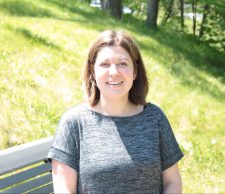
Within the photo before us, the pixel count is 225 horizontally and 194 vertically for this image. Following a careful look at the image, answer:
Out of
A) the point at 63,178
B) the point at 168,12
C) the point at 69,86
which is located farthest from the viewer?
the point at 168,12

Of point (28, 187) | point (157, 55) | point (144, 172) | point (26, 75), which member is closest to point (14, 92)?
point (26, 75)

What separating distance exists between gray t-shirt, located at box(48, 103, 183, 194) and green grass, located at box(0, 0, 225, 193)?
1.66 metres

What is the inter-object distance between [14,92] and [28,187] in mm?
2275

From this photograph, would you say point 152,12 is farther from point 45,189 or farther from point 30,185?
point 30,185

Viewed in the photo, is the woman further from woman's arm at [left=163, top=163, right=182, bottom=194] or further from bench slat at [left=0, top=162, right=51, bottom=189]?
bench slat at [left=0, top=162, right=51, bottom=189]

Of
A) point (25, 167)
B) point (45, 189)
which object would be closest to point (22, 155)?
point (25, 167)

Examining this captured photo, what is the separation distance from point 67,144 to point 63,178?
7.6 inches

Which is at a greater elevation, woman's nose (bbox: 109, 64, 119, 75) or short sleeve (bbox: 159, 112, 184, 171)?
woman's nose (bbox: 109, 64, 119, 75)

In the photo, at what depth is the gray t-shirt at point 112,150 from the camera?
271 cm

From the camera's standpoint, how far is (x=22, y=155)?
2.78 metres

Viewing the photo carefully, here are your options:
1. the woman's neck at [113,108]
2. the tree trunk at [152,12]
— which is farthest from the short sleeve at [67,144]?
the tree trunk at [152,12]

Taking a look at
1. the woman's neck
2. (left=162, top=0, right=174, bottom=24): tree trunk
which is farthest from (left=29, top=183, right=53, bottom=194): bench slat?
(left=162, top=0, right=174, bottom=24): tree trunk

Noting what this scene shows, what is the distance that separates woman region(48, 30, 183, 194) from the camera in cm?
271

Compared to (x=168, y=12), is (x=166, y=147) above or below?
below
